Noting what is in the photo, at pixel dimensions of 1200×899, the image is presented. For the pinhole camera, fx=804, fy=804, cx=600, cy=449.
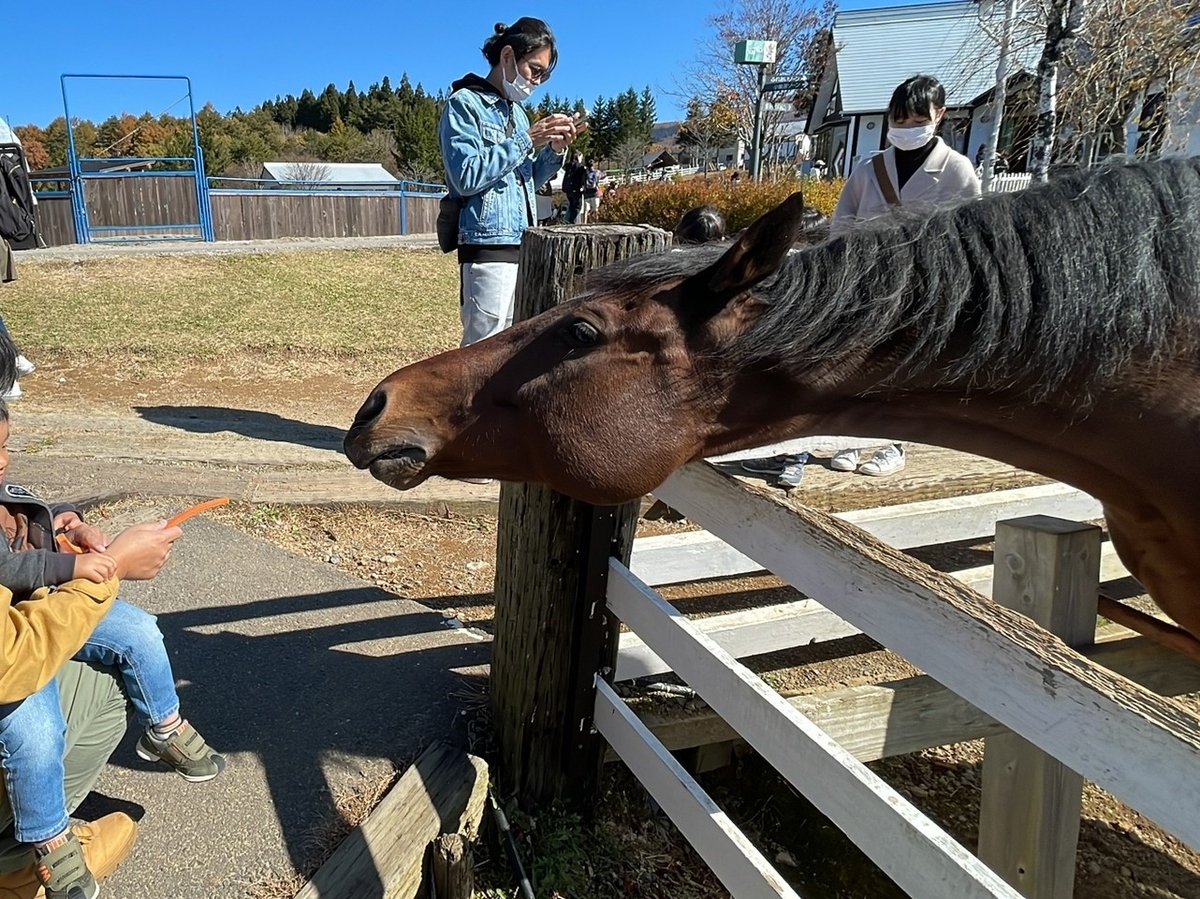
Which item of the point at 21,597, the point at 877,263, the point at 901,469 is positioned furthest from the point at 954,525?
the point at 21,597

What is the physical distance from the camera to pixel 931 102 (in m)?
3.93

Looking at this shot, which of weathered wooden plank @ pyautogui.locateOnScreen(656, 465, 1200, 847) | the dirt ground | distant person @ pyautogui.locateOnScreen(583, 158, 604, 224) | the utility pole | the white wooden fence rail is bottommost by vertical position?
the dirt ground

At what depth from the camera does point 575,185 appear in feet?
54.6

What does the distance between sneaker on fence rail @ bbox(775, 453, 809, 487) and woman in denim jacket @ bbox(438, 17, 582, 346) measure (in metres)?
1.60

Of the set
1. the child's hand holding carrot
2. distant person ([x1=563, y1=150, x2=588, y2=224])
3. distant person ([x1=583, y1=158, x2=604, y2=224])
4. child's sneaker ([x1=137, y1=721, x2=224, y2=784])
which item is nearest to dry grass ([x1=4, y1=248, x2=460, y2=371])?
distant person ([x1=563, y1=150, x2=588, y2=224])

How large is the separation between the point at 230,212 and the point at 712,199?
1164 cm

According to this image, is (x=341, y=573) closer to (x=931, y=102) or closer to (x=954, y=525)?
(x=954, y=525)

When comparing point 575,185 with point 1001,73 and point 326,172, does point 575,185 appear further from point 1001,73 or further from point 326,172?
point 326,172

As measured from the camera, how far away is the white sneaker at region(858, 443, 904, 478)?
4305mm

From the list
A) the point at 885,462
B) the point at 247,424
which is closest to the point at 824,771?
the point at 885,462

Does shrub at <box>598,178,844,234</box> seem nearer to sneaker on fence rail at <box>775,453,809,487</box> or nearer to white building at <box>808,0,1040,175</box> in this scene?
sneaker on fence rail at <box>775,453,809,487</box>

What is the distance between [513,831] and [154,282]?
11895mm

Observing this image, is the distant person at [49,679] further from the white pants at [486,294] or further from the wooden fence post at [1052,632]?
the white pants at [486,294]

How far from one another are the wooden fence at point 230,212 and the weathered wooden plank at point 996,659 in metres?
19.2
